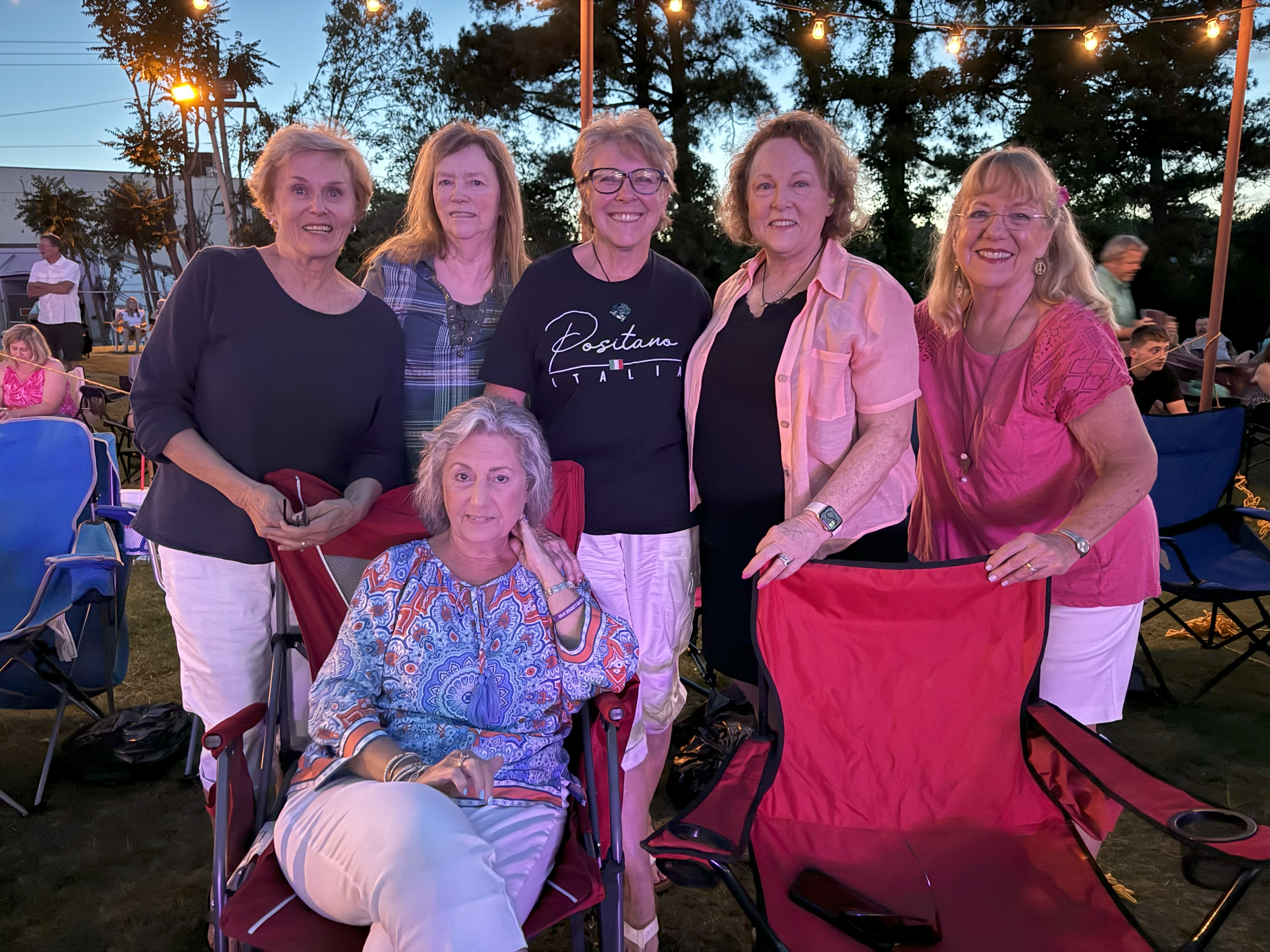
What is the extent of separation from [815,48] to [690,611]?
10880 millimetres

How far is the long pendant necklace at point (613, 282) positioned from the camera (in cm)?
212

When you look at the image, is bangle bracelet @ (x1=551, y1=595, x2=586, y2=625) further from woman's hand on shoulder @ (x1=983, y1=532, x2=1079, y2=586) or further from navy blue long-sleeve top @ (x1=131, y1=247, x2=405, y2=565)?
woman's hand on shoulder @ (x1=983, y1=532, x2=1079, y2=586)

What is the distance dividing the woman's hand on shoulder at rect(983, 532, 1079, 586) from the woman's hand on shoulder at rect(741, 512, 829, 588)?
14.1 inches

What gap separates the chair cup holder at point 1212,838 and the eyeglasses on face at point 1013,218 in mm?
1235

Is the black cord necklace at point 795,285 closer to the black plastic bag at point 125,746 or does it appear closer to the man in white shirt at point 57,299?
the black plastic bag at point 125,746

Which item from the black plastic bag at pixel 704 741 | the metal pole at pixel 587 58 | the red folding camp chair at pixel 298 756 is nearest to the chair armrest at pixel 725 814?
the red folding camp chair at pixel 298 756

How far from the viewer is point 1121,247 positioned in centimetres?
545

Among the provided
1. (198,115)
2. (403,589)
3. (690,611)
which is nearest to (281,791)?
(403,589)

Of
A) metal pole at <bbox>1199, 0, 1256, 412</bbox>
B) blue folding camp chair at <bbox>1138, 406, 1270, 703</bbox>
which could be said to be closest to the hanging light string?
metal pole at <bbox>1199, 0, 1256, 412</bbox>

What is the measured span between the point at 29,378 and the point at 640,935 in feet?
20.9

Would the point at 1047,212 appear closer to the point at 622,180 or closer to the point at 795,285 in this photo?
the point at 795,285

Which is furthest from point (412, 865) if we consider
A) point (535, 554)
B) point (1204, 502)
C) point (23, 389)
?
point (23, 389)

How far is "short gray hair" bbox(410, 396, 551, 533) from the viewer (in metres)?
1.93

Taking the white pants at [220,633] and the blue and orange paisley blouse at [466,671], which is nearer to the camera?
the blue and orange paisley blouse at [466,671]
